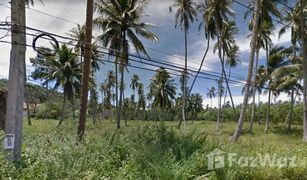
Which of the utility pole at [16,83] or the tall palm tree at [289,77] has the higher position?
the tall palm tree at [289,77]

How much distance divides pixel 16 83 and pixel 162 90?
141 feet

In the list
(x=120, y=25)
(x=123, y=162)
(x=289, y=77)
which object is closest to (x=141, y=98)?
(x=289, y=77)

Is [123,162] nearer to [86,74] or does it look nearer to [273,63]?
[86,74]

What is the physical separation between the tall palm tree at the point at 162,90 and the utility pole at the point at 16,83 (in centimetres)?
4224

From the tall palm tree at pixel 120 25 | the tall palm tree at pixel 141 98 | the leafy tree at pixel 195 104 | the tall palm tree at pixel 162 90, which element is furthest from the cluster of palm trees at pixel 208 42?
the leafy tree at pixel 195 104

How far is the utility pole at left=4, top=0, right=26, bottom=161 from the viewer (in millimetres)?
6500

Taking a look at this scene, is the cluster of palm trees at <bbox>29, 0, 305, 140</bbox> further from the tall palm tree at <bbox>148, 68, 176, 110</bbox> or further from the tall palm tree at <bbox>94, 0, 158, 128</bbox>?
the tall palm tree at <bbox>148, 68, 176, 110</bbox>

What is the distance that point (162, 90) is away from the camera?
1948 inches

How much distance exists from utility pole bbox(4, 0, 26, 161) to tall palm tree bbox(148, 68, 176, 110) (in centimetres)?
4224

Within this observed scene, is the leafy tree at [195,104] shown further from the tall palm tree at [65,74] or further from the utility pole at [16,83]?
the utility pole at [16,83]

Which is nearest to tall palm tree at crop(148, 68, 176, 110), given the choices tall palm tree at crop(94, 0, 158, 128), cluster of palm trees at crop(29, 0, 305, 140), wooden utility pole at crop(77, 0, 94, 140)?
cluster of palm trees at crop(29, 0, 305, 140)

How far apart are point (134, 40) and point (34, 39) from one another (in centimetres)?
1634

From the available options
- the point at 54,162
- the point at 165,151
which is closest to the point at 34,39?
the point at 54,162

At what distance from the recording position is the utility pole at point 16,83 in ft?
21.3
